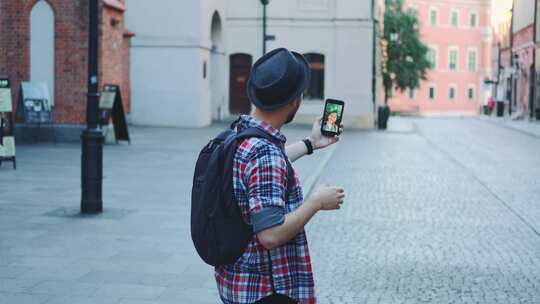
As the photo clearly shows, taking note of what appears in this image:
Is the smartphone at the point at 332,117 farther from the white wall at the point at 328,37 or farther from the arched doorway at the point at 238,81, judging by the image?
the arched doorway at the point at 238,81

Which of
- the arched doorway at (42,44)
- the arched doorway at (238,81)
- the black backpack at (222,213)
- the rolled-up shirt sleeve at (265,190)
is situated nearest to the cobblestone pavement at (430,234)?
the black backpack at (222,213)

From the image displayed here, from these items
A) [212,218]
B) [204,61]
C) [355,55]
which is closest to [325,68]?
[355,55]

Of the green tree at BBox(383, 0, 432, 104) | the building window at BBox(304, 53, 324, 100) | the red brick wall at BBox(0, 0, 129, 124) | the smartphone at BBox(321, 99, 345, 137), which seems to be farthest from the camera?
the green tree at BBox(383, 0, 432, 104)

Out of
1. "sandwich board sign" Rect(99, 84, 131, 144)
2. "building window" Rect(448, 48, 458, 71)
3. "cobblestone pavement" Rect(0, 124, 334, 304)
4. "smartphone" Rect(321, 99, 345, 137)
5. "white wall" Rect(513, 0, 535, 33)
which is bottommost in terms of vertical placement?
"cobblestone pavement" Rect(0, 124, 334, 304)

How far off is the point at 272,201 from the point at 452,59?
85.3 meters

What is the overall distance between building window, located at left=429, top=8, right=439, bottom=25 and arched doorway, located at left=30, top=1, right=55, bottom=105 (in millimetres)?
65650

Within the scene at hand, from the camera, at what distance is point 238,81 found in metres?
40.3

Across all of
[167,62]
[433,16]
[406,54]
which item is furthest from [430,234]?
[433,16]

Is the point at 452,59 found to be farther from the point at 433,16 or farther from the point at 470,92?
the point at 433,16

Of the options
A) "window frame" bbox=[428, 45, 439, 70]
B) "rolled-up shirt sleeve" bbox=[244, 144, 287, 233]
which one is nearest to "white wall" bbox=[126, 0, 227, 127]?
"rolled-up shirt sleeve" bbox=[244, 144, 287, 233]

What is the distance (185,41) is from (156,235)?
84.5ft

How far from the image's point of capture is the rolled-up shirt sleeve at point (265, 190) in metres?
3.07

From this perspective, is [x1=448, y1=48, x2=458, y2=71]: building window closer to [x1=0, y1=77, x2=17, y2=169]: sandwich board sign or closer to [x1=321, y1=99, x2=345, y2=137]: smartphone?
[x1=0, y1=77, x2=17, y2=169]: sandwich board sign

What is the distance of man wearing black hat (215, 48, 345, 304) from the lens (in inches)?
121
